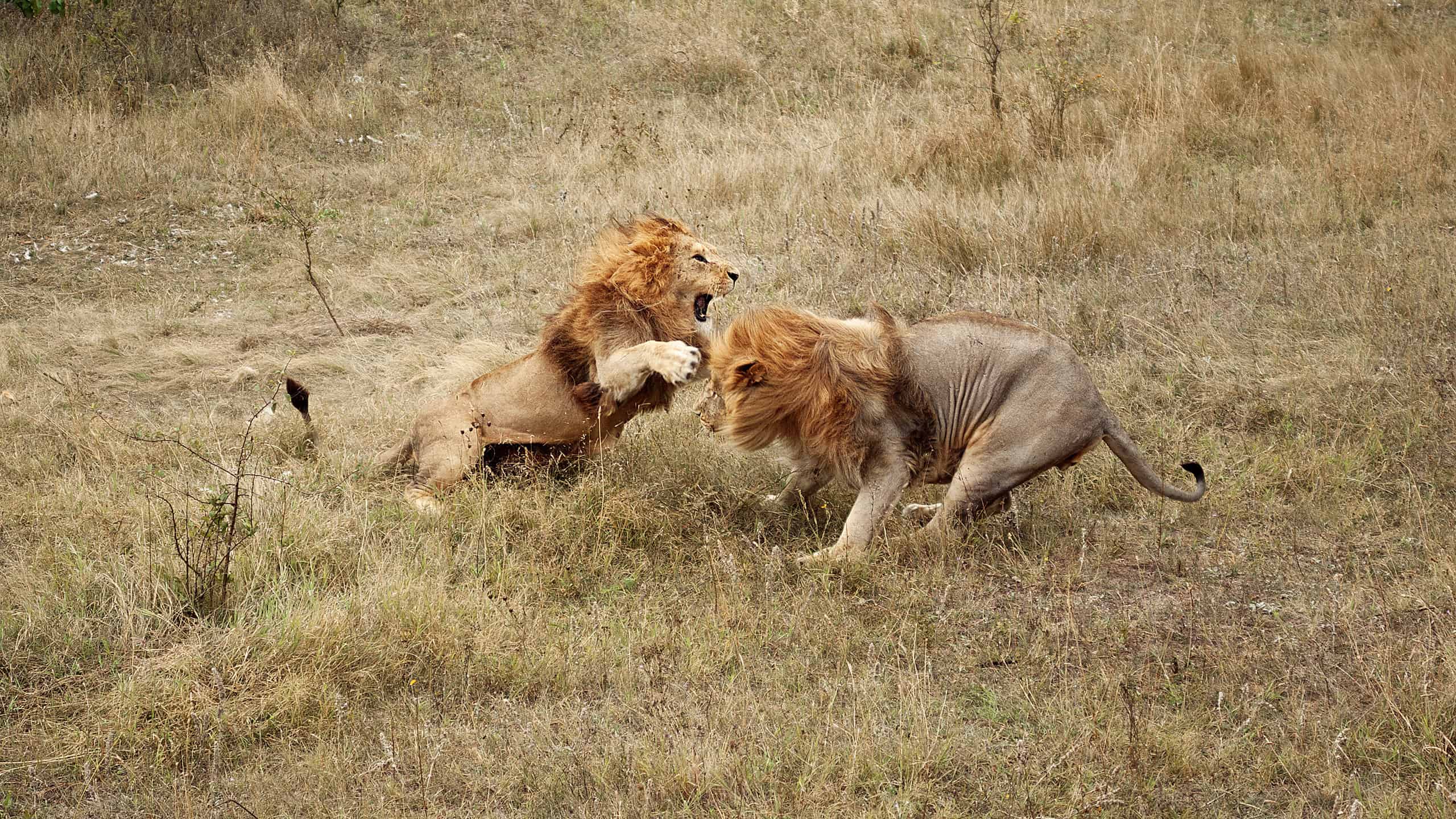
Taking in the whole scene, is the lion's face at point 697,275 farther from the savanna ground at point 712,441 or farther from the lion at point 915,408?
the savanna ground at point 712,441

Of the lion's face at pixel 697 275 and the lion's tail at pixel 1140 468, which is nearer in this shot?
the lion's tail at pixel 1140 468

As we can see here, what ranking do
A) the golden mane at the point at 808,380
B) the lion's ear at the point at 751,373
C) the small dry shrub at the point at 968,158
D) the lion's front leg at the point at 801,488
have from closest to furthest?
the golden mane at the point at 808,380 < the lion's ear at the point at 751,373 < the lion's front leg at the point at 801,488 < the small dry shrub at the point at 968,158

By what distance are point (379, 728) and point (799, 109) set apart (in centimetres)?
850

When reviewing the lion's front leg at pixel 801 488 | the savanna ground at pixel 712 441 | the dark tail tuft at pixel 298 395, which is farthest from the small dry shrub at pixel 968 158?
the dark tail tuft at pixel 298 395

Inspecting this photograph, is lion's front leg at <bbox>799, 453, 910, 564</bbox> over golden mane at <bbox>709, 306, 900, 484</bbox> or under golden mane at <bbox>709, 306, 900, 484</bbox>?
under

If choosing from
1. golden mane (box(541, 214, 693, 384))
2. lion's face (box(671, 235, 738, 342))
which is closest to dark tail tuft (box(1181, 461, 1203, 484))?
lion's face (box(671, 235, 738, 342))

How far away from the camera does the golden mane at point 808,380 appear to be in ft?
16.1

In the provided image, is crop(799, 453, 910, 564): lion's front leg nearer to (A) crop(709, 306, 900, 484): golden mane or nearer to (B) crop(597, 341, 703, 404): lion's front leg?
(A) crop(709, 306, 900, 484): golden mane

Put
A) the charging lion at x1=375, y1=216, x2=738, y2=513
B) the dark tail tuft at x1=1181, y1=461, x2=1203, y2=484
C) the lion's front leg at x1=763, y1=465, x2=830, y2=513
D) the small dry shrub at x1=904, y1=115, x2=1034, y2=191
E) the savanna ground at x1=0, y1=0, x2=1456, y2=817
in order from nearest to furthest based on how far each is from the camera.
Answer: the savanna ground at x1=0, y1=0, x2=1456, y2=817, the dark tail tuft at x1=1181, y1=461, x2=1203, y2=484, the lion's front leg at x1=763, y1=465, x2=830, y2=513, the charging lion at x1=375, y1=216, x2=738, y2=513, the small dry shrub at x1=904, y1=115, x2=1034, y2=191

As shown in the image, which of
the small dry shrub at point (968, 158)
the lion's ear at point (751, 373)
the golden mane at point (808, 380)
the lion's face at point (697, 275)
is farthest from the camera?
the small dry shrub at point (968, 158)

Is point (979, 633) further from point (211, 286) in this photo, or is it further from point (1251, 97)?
point (1251, 97)

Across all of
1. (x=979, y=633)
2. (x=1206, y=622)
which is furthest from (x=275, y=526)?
(x=1206, y=622)

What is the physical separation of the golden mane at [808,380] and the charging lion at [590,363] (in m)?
0.48

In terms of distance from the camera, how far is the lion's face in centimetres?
561
